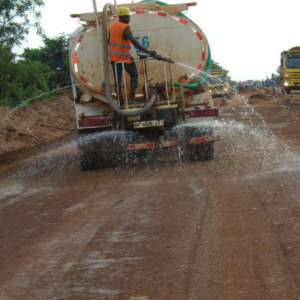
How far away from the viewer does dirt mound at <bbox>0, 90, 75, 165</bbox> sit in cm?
1159

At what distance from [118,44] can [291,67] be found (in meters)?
25.4

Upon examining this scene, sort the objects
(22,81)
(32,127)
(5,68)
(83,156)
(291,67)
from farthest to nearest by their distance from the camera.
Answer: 1. (291,67)
2. (22,81)
3. (5,68)
4. (32,127)
5. (83,156)

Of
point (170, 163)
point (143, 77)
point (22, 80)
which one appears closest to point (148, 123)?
point (143, 77)

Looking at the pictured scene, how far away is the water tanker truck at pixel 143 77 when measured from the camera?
7.37m

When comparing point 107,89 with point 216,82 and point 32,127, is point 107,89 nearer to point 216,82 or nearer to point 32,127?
point 216,82

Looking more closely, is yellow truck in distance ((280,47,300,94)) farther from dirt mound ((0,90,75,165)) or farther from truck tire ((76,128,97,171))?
truck tire ((76,128,97,171))

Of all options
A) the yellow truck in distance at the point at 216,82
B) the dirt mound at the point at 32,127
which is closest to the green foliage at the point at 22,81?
the dirt mound at the point at 32,127

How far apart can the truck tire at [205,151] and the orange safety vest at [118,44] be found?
2.07 metres

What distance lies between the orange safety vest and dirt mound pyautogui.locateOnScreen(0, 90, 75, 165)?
14.9ft

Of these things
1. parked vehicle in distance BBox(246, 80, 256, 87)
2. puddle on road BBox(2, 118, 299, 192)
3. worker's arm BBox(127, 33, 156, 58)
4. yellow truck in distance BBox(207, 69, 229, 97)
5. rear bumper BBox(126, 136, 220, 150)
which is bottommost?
puddle on road BBox(2, 118, 299, 192)

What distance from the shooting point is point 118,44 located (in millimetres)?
7203

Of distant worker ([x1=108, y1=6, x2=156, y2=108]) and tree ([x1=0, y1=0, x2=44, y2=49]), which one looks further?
tree ([x1=0, y1=0, x2=44, y2=49])

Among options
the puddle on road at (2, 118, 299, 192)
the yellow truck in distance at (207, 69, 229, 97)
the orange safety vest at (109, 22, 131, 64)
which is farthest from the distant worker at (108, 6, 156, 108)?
the yellow truck in distance at (207, 69, 229, 97)

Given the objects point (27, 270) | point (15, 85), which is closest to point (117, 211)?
point (27, 270)
